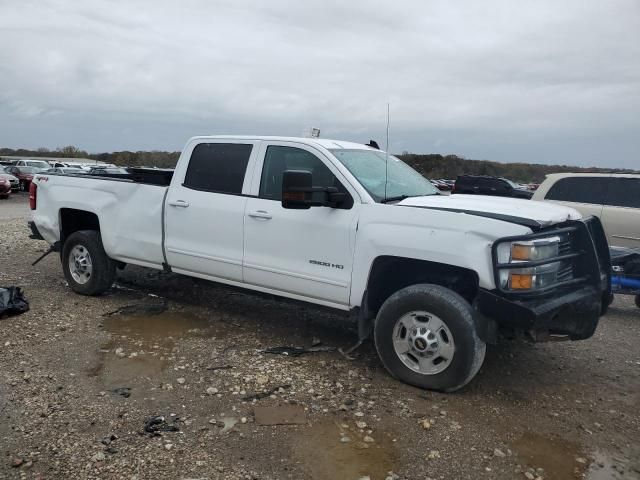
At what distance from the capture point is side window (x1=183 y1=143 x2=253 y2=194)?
18.1 ft

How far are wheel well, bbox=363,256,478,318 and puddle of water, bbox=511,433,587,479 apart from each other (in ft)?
3.80

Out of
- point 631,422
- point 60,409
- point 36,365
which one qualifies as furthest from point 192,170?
point 631,422

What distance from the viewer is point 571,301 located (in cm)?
426

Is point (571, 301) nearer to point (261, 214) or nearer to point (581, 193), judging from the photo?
point (261, 214)

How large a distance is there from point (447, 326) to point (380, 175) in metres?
1.66

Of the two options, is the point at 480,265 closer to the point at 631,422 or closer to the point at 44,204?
the point at 631,422

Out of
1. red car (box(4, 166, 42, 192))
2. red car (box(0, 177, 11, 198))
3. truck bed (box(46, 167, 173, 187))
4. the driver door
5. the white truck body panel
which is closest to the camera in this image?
the white truck body panel

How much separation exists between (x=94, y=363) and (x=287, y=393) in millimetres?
1721

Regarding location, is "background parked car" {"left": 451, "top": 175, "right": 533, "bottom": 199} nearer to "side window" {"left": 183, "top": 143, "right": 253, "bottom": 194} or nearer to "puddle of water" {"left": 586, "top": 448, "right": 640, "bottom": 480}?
"side window" {"left": 183, "top": 143, "right": 253, "bottom": 194}

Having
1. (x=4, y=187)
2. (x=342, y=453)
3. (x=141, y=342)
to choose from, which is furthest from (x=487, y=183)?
(x=342, y=453)

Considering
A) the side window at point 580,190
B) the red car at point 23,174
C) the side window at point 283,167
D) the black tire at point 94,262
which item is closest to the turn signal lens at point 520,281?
the side window at point 283,167

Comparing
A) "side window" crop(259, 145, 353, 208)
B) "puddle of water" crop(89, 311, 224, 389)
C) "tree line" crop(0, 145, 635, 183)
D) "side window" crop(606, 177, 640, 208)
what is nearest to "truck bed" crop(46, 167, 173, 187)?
"puddle of water" crop(89, 311, 224, 389)

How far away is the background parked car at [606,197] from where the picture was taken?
8531mm

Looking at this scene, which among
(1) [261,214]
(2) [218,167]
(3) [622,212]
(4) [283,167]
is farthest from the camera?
(3) [622,212]
